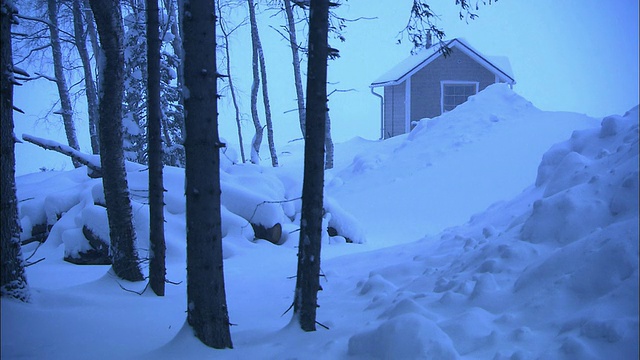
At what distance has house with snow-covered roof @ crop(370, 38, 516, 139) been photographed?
2556cm

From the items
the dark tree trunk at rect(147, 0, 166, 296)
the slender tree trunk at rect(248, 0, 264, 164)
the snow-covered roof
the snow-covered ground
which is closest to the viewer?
the snow-covered ground

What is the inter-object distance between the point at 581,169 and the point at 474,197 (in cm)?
774

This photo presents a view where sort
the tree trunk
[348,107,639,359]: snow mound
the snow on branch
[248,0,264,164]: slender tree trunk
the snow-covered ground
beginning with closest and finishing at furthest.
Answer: [348,107,639,359]: snow mound, the snow-covered ground, the tree trunk, the snow on branch, [248,0,264,164]: slender tree trunk

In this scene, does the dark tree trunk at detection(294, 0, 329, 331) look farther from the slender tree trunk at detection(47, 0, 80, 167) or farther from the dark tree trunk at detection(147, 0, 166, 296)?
the slender tree trunk at detection(47, 0, 80, 167)

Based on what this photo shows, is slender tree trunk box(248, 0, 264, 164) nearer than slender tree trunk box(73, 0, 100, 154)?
No

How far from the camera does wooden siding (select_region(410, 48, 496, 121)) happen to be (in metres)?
25.7

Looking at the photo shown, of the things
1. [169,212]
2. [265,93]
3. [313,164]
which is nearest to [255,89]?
[265,93]

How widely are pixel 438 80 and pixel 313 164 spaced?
22.6 meters

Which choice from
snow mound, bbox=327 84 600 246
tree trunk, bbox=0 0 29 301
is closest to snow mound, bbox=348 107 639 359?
tree trunk, bbox=0 0 29 301

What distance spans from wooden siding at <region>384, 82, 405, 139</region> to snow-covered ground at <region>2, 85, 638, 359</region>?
627 inches

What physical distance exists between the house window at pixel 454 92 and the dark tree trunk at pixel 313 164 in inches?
883

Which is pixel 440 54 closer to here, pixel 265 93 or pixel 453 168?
pixel 265 93

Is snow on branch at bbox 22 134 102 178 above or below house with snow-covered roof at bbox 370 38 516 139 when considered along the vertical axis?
below

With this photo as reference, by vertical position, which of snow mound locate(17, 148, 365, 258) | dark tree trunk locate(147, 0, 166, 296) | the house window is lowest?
snow mound locate(17, 148, 365, 258)
